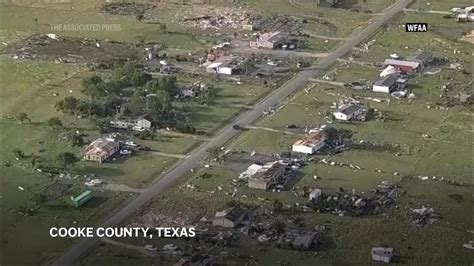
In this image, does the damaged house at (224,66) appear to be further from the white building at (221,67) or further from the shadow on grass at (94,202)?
the shadow on grass at (94,202)

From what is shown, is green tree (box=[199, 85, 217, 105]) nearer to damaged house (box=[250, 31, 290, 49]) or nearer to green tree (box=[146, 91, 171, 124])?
green tree (box=[146, 91, 171, 124])

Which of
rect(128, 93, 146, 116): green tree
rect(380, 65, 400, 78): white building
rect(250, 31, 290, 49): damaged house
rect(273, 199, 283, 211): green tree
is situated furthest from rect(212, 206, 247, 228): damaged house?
rect(250, 31, 290, 49): damaged house

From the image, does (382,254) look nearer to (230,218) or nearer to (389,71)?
(230,218)

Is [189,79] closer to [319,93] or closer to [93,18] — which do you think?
[319,93]

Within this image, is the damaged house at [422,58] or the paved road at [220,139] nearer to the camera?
the paved road at [220,139]

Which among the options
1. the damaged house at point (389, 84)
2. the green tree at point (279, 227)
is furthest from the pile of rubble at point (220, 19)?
the green tree at point (279, 227)
